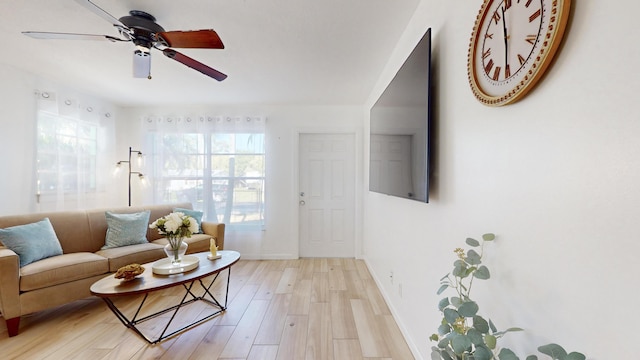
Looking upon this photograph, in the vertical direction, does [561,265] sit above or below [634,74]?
below

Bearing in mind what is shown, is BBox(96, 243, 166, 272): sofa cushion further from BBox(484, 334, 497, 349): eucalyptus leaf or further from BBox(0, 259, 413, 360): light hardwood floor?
BBox(484, 334, 497, 349): eucalyptus leaf

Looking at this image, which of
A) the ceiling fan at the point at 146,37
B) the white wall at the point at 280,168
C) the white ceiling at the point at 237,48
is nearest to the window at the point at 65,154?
the white ceiling at the point at 237,48

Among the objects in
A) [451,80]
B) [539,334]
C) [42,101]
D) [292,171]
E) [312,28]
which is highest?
[312,28]

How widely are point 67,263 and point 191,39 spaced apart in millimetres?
2304

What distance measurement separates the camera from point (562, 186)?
689mm

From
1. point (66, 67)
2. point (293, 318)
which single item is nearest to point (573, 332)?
point (293, 318)

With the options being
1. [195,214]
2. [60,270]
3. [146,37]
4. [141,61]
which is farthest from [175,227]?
[195,214]

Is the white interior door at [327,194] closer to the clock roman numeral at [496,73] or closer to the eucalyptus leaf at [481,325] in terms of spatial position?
the clock roman numeral at [496,73]

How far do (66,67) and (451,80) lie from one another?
3648mm

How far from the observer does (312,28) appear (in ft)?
6.15

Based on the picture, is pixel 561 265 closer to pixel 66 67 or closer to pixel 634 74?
pixel 634 74

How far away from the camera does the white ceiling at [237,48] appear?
1658mm

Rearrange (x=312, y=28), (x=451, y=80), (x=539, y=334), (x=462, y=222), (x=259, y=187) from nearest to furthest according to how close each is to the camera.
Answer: (x=539, y=334) → (x=462, y=222) → (x=451, y=80) → (x=312, y=28) → (x=259, y=187)

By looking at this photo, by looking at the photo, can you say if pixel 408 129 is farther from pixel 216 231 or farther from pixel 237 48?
pixel 216 231
